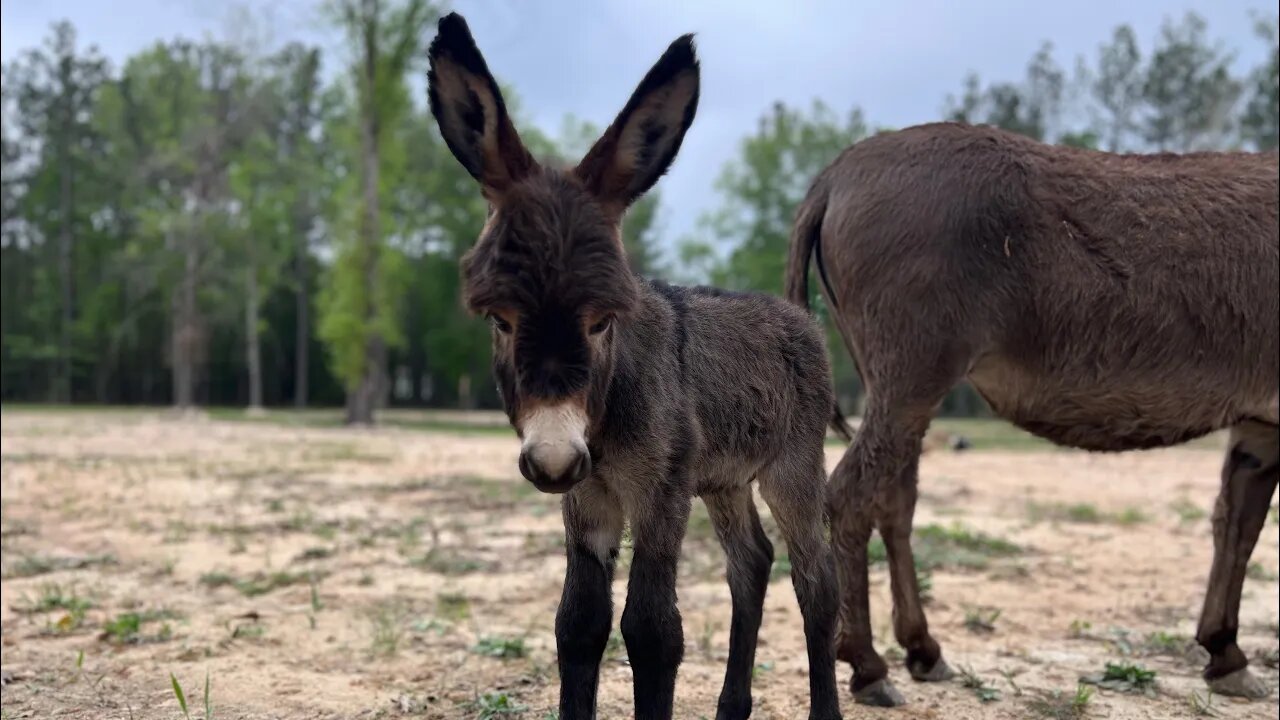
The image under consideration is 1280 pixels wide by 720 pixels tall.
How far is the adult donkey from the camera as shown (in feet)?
14.8

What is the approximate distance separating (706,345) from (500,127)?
104 centimetres

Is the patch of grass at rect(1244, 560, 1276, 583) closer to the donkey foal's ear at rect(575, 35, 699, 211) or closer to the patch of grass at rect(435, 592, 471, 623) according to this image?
the patch of grass at rect(435, 592, 471, 623)

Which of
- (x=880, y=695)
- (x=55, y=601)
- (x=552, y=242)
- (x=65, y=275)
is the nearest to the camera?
(x=552, y=242)

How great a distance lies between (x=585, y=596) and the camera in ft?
9.68

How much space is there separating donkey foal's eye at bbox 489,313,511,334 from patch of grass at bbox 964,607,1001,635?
475cm

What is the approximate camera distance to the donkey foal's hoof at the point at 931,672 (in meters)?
4.98

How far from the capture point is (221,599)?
6949 millimetres

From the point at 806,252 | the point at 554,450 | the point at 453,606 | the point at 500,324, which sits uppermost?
the point at 806,252

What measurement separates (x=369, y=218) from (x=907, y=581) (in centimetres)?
2716

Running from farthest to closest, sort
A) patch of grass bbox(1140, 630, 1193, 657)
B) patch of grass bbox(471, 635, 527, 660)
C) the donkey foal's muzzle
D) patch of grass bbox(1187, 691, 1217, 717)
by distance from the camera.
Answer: patch of grass bbox(1140, 630, 1193, 657) < patch of grass bbox(471, 635, 527, 660) < patch of grass bbox(1187, 691, 1217, 717) < the donkey foal's muzzle

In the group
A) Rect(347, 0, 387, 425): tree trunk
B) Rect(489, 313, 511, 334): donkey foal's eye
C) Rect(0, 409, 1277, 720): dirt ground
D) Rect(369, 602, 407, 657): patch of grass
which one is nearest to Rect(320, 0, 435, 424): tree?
Rect(347, 0, 387, 425): tree trunk

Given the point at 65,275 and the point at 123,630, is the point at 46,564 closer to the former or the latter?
the point at 123,630

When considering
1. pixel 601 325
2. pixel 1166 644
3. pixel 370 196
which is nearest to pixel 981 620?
pixel 1166 644

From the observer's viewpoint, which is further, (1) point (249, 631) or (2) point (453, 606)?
(2) point (453, 606)
